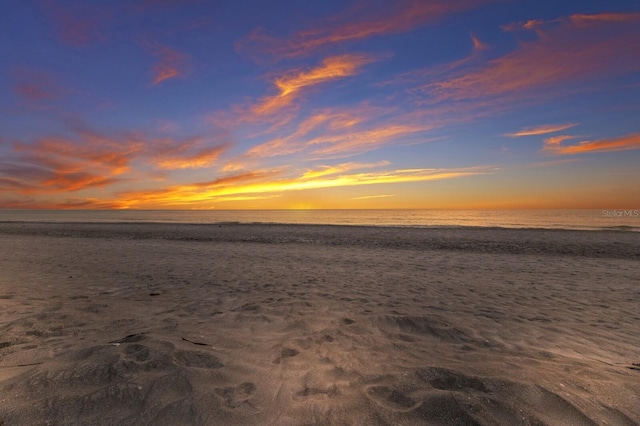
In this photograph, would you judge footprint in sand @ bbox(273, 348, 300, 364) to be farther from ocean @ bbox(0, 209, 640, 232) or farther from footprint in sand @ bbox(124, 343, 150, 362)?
ocean @ bbox(0, 209, 640, 232)

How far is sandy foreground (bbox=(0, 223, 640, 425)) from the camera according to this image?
10.5 feet

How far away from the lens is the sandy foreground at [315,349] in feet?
10.5

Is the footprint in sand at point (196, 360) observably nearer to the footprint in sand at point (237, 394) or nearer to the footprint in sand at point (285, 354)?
the footprint in sand at point (237, 394)

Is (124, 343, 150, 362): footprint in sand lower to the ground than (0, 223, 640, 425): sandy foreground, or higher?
higher

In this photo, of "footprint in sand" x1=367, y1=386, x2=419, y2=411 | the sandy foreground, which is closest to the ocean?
the sandy foreground

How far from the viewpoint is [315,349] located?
486cm

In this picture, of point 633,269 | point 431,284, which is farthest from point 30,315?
point 633,269

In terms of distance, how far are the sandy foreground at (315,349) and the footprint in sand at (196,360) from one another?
3 cm

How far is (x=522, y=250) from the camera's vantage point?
19328 millimetres

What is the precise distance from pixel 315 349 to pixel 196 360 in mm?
1744

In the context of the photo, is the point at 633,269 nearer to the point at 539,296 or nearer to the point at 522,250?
the point at 522,250

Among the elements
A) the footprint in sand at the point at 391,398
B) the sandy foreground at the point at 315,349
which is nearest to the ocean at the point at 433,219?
the sandy foreground at the point at 315,349

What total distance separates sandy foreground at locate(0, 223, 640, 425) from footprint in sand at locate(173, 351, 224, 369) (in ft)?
0.08

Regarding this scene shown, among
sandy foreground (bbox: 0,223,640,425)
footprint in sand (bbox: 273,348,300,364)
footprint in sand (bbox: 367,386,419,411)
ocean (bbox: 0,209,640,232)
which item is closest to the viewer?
sandy foreground (bbox: 0,223,640,425)
